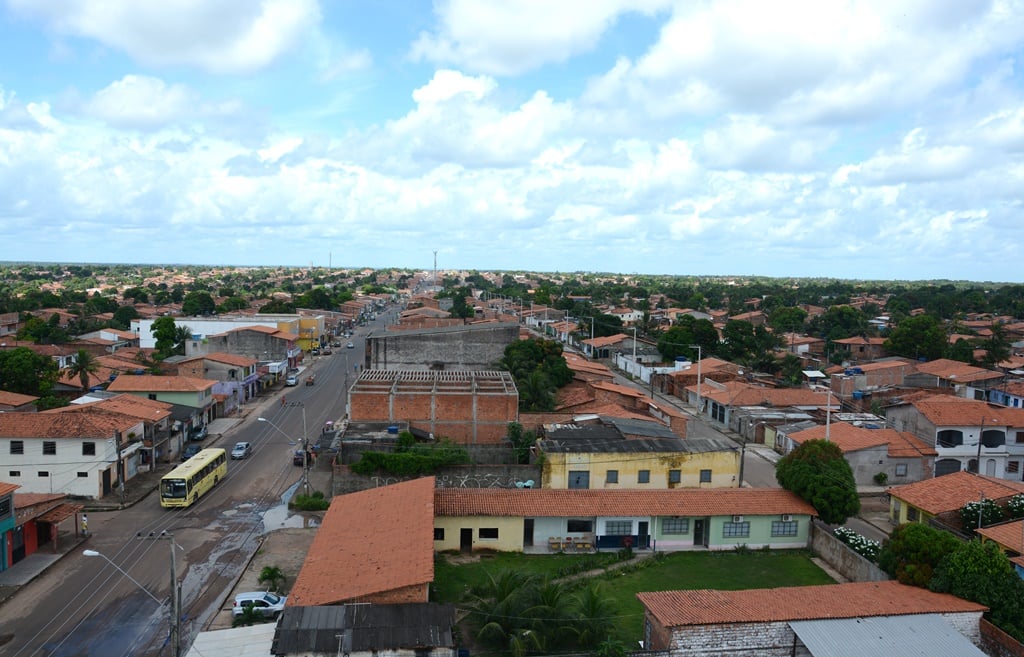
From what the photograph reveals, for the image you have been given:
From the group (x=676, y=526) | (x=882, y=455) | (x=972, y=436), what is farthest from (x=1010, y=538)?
(x=972, y=436)

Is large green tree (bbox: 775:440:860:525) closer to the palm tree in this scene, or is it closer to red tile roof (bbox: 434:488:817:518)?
red tile roof (bbox: 434:488:817:518)

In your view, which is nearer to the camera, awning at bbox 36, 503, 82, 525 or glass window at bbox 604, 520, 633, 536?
awning at bbox 36, 503, 82, 525

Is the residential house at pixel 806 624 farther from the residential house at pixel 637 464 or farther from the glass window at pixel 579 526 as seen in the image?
the residential house at pixel 637 464

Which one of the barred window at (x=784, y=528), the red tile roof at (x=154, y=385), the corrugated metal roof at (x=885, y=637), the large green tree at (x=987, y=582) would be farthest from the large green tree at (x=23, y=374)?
the large green tree at (x=987, y=582)

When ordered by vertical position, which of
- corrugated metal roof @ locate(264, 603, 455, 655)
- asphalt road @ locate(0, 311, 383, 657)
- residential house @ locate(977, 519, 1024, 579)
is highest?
residential house @ locate(977, 519, 1024, 579)

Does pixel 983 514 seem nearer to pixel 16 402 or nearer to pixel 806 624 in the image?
pixel 806 624

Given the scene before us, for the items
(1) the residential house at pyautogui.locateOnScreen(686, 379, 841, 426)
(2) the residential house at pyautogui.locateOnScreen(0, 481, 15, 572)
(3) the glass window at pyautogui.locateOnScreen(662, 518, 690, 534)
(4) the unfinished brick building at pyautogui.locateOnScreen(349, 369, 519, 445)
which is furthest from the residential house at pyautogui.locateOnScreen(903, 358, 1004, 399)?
(2) the residential house at pyautogui.locateOnScreen(0, 481, 15, 572)

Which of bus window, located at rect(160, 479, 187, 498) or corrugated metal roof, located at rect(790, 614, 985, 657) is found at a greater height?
corrugated metal roof, located at rect(790, 614, 985, 657)

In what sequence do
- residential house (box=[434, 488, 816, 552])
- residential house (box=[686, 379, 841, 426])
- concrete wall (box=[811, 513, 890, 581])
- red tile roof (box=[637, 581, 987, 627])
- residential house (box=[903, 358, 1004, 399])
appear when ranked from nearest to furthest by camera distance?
red tile roof (box=[637, 581, 987, 627])
concrete wall (box=[811, 513, 890, 581])
residential house (box=[434, 488, 816, 552])
residential house (box=[686, 379, 841, 426])
residential house (box=[903, 358, 1004, 399])
